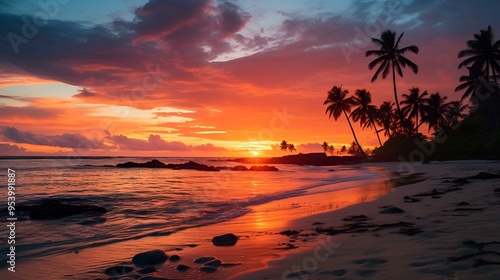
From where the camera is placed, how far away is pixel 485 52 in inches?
1645

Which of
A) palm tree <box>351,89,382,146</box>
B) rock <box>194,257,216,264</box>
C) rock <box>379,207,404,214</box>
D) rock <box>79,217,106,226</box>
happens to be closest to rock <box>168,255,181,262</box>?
rock <box>194,257,216,264</box>

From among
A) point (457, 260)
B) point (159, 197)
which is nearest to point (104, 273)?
point (457, 260)

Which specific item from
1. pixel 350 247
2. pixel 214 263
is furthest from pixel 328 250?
pixel 214 263

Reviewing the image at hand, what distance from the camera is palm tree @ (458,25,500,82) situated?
4150cm

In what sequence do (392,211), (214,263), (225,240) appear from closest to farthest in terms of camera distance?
(214,263) < (225,240) < (392,211)

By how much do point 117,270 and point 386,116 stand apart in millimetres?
63586

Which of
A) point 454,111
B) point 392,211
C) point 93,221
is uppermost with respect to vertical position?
point 454,111

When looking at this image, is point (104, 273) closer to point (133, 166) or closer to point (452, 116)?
point (133, 166)

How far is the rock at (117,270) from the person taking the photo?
4.70 meters

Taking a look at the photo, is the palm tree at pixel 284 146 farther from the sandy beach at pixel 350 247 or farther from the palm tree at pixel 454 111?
the sandy beach at pixel 350 247

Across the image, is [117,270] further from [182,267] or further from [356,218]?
[356,218]

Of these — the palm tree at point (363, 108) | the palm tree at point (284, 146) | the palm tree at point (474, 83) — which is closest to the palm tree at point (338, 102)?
the palm tree at point (363, 108)

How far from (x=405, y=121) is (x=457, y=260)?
54465mm

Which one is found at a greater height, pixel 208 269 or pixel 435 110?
pixel 435 110
